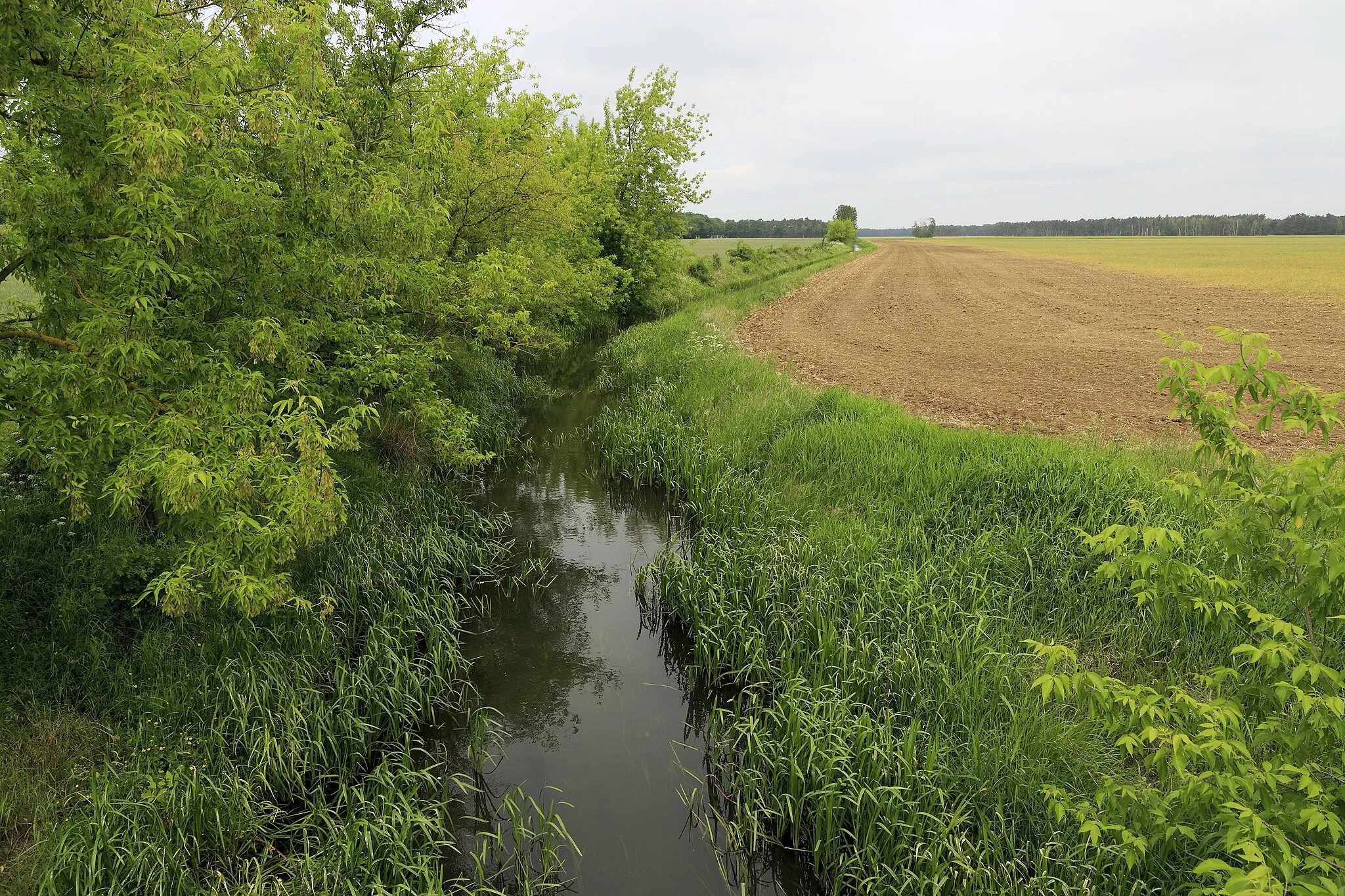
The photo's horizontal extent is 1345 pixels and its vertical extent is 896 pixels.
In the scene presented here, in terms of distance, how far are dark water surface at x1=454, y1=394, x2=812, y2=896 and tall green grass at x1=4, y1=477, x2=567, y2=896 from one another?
1.19 ft

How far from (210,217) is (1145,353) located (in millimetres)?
19717

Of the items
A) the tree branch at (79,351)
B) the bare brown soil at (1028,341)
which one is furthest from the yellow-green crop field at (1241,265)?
the tree branch at (79,351)

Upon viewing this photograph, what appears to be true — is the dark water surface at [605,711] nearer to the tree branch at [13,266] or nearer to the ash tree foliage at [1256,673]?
the ash tree foliage at [1256,673]

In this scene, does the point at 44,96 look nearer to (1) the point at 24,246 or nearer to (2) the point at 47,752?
(1) the point at 24,246

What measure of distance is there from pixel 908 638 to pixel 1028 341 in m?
16.7

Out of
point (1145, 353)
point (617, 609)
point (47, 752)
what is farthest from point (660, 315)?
point (47, 752)

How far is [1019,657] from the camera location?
6258mm

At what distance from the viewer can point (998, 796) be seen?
485 centimetres

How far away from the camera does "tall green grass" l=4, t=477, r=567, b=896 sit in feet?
15.0

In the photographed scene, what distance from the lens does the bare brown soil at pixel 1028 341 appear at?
13133mm

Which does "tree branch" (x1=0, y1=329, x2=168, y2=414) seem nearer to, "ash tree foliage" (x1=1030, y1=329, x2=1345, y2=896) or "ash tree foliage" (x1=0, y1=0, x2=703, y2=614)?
"ash tree foliage" (x1=0, y1=0, x2=703, y2=614)

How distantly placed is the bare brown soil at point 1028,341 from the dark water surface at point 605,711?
7.07 m

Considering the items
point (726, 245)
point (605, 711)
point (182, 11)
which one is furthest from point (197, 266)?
point (726, 245)

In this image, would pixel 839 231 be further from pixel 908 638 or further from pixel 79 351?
pixel 79 351
